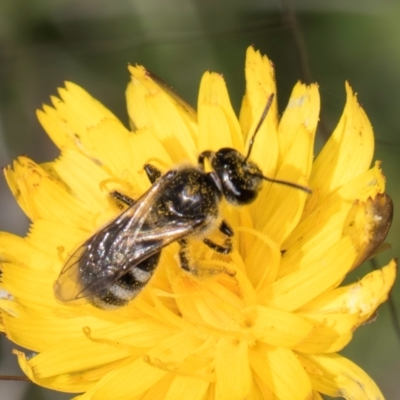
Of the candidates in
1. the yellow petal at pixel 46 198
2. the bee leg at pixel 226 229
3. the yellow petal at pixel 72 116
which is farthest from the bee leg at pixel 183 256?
the yellow petal at pixel 72 116

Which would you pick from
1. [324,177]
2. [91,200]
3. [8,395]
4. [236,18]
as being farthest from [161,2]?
[8,395]

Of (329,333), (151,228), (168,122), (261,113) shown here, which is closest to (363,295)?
(329,333)

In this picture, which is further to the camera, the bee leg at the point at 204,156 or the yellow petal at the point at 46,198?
the yellow petal at the point at 46,198

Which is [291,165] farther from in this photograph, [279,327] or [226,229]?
[279,327]

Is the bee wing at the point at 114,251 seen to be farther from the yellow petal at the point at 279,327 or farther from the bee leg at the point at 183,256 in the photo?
the yellow petal at the point at 279,327

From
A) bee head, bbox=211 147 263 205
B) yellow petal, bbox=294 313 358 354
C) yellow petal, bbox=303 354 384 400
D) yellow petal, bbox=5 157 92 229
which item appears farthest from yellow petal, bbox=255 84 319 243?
yellow petal, bbox=5 157 92 229

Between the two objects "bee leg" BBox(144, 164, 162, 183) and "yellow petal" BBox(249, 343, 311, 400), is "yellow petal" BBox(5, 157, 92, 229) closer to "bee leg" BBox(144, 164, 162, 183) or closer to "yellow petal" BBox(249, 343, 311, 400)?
"bee leg" BBox(144, 164, 162, 183)
